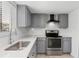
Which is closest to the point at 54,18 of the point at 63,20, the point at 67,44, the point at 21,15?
the point at 63,20

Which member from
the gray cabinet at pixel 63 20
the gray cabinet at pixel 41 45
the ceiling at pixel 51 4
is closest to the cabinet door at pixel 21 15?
the ceiling at pixel 51 4

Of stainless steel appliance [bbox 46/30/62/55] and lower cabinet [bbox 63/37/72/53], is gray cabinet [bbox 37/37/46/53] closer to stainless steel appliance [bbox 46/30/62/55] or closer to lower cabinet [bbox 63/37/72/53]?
stainless steel appliance [bbox 46/30/62/55]

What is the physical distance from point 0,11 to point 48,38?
9.89 feet

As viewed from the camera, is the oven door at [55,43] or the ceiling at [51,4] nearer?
the ceiling at [51,4]

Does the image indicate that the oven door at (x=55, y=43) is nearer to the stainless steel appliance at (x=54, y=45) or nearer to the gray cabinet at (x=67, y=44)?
the stainless steel appliance at (x=54, y=45)

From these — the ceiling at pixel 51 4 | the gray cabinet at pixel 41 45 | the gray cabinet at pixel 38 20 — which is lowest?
the gray cabinet at pixel 41 45

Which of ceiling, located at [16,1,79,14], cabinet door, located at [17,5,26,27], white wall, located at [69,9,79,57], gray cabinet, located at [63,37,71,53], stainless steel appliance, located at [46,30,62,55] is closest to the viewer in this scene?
ceiling, located at [16,1,79,14]

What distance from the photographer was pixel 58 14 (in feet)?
17.3

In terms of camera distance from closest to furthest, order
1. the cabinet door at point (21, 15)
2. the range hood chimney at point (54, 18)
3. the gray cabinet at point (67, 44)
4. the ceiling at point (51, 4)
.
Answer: the ceiling at point (51, 4)
the cabinet door at point (21, 15)
the gray cabinet at point (67, 44)
the range hood chimney at point (54, 18)

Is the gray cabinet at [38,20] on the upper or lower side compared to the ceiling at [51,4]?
lower

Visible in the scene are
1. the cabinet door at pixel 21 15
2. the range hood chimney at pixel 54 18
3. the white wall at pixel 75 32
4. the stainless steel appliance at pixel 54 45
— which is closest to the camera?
the cabinet door at pixel 21 15

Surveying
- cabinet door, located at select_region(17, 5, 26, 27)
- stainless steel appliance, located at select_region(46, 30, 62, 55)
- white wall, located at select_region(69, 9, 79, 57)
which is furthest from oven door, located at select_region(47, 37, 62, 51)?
cabinet door, located at select_region(17, 5, 26, 27)

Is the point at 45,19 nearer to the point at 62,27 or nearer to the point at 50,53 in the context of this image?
the point at 62,27

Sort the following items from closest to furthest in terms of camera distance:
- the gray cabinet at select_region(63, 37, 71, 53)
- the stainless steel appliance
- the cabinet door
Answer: the cabinet door < the stainless steel appliance < the gray cabinet at select_region(63, 37, 71, 53)
